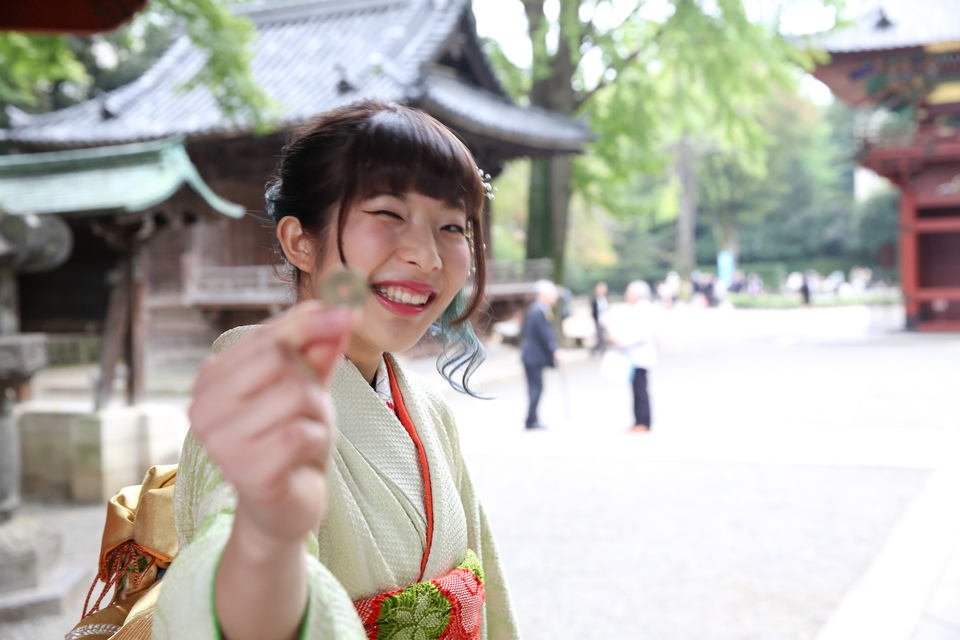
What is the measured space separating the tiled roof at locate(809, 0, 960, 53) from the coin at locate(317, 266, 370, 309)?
17143mm

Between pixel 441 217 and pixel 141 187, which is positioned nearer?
pixel 441 217

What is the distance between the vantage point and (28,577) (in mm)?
3625

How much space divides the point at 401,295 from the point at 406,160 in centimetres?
18

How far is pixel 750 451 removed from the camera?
6.50 m

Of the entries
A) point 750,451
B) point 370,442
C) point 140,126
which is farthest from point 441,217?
point 140,126

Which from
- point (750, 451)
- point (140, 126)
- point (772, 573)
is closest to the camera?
point (772, 573)

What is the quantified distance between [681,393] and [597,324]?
4406mm

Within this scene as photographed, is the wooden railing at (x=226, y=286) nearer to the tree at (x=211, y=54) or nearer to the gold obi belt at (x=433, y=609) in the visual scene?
the tree at (x=211, y=54)

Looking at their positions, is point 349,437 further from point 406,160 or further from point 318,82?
point 318,82

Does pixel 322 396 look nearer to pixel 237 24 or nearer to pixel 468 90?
pixel 237 24

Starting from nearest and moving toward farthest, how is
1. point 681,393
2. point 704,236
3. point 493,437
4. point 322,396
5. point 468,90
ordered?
point 322,396 < point 493,437 < point 681,393 < point 468,90 < point 704,236

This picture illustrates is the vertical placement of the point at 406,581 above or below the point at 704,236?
below

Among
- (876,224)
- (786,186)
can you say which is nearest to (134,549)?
(786,186)

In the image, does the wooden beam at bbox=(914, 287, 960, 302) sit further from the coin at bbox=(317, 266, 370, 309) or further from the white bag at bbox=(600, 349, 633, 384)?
the coin at bbox=(317, 266, 370, 309)
